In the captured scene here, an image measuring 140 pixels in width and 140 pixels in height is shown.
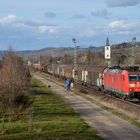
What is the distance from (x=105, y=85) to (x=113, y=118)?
2637cm

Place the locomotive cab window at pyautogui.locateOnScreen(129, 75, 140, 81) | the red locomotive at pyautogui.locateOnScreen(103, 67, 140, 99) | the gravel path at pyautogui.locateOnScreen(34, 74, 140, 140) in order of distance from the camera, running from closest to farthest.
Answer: the gravel path at pyautogui.locateOnScreen(34, 74, 140, 140) → the red locomotive at pyautogui.locateOnScreen(103, 67, 140, 99) → the locomotive cab window at pyautogui.locateOnScreen(129, 75, 140, 81)

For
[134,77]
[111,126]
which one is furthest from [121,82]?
[111,126]

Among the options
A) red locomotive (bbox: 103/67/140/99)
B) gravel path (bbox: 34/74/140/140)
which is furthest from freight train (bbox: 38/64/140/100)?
gravel path (bbox: 34/74/140/140)

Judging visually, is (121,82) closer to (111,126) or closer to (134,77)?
(134,77)

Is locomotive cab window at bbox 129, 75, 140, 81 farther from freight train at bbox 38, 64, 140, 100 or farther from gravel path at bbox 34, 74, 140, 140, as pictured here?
gravel path at bbox 34, 74, 140, 140

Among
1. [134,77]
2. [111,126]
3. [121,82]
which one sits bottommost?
[111,126]

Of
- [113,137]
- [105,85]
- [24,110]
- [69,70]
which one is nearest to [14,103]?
[24,110]

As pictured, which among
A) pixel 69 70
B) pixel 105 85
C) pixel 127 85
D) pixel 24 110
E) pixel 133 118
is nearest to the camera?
pixel 133 118

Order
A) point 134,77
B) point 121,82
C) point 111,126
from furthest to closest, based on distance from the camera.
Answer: point 121,82
point 134,77
point 111,126

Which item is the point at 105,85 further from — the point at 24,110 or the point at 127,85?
the point at 24,110

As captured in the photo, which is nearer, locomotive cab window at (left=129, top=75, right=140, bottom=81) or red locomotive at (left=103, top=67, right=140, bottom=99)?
red locomotive at (left=103, top=67, right=140, bottom=99)

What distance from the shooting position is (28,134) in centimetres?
1842

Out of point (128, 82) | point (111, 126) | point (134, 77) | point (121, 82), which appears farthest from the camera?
point (121, 82)

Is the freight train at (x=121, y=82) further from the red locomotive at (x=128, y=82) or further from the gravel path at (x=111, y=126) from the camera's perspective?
the gravel path at (x=111, y=126)
